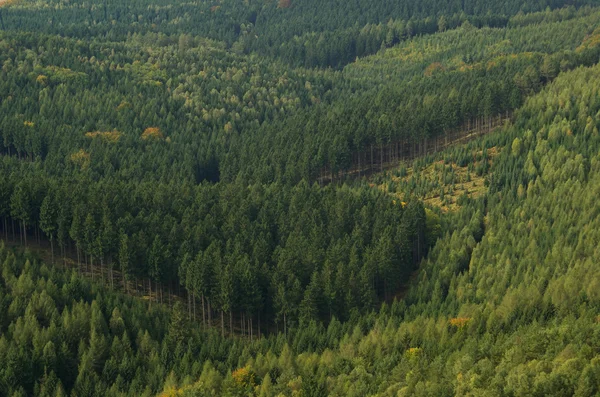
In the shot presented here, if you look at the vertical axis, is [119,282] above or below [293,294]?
below

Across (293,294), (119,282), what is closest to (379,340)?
(293,294)

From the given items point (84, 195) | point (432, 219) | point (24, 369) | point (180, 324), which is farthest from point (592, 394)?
point (84, 195)

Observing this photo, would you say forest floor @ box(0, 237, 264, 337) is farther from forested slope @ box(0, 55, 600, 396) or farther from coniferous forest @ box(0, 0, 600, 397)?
forested slope @ box(0, 55, 600, 396)

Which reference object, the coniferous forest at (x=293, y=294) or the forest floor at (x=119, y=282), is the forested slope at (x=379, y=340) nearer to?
the coniferous forest at (x=293, y=294)

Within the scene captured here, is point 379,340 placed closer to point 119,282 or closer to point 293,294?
point 293,294

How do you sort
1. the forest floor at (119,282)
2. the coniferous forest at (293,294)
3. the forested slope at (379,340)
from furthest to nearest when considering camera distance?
the forest floor at (119,282) → the coniferous forest at (293,294) → the forested slope at (379,340)

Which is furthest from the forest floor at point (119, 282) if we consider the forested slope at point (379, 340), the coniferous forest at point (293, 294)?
the forested slope at point (379, 340)

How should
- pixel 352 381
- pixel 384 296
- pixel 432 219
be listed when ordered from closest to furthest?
1. pixel 352 381
2. pixel 384 296
3. pixel 432 219

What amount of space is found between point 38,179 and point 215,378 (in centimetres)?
6702

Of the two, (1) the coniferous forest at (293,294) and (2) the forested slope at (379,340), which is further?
(1) the coniferous forest at (293,294)

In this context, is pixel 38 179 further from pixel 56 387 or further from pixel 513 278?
pixel 513 278

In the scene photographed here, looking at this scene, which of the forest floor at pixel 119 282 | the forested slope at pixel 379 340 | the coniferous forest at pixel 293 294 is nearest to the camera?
the forested slope at pixel 379 340

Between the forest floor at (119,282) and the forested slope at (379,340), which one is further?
the forest floor at (119,282)

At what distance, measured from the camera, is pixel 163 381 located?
138750mm
